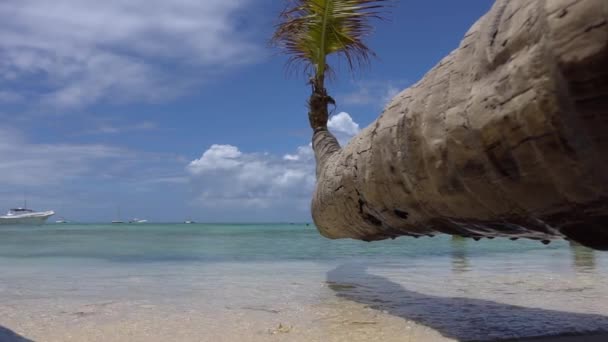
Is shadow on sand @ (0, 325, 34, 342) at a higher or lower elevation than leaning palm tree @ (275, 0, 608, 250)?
lower

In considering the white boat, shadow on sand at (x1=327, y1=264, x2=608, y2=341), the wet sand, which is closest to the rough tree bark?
shadow on sand at (x1=327, y1=264, x2=608, y2=341)

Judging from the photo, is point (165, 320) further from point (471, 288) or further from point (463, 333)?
point (471, 288)

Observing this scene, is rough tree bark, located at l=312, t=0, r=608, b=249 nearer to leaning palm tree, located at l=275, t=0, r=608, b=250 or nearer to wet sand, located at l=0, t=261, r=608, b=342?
leaning palm tree, located at l=275, t=0, r=608, b=250

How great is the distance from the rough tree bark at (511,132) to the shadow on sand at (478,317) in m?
0.89

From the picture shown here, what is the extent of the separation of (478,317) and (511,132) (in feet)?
8.14

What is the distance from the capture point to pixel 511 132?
1.46 m

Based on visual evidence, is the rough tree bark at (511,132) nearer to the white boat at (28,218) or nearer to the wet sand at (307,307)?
the wet sand at (307,307)

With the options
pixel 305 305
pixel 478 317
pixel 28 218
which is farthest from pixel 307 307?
pixel 28 218

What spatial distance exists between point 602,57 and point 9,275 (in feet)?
25.0

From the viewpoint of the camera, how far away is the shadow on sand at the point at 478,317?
2.93 m

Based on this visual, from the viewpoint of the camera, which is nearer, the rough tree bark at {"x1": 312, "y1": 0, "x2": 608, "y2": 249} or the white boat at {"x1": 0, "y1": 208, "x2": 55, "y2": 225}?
the rough tree bark at {"x1": 312, "y1": 0, "x2": 608, "y2": 249}

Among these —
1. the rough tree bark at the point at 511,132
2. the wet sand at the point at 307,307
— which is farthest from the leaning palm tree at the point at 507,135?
the wet sand at the point at 307,307

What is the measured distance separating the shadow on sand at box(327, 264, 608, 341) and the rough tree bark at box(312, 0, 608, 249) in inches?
34.9

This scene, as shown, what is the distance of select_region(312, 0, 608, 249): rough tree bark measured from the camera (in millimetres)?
1218
